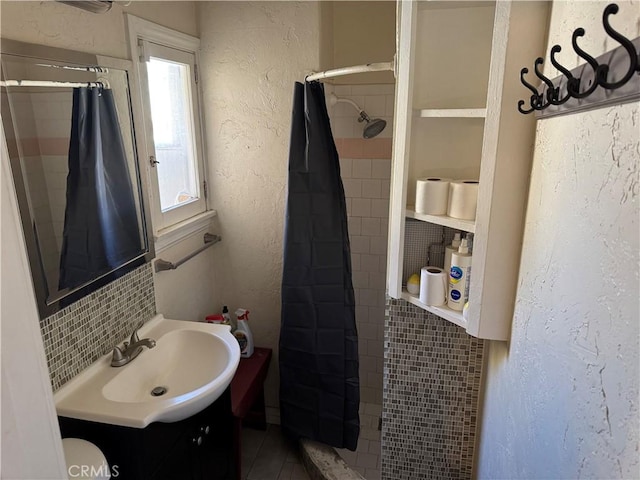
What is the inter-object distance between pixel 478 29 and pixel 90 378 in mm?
1721

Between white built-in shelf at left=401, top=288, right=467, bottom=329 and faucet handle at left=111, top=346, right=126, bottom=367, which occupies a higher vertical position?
white built-in shelf at left=401, top=288, right=467, bottom=329

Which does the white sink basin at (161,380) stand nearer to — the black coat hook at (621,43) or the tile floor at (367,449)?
the tile floor at (367,449)

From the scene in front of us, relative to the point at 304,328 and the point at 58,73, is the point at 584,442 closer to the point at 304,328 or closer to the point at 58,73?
the point at 304,328

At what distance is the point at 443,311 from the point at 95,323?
1.23 meters

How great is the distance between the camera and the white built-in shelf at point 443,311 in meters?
1.30

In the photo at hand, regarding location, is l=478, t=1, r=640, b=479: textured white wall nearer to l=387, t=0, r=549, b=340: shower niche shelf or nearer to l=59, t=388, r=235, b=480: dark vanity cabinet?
l=387, t=0, r=549, b=340: shower niche shelf

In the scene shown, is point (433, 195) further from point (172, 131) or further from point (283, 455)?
point (283, 455)

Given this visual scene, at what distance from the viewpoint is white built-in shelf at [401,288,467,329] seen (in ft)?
4.27

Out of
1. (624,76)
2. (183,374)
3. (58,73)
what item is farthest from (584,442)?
(58,73)

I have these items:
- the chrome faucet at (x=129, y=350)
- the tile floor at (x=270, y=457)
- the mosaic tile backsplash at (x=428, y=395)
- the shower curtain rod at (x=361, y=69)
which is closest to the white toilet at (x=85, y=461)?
the chrome faucet at (x=129, y=350)

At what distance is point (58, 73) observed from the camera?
4.55 ft

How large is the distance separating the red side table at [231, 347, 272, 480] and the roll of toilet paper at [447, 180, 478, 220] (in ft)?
4.45

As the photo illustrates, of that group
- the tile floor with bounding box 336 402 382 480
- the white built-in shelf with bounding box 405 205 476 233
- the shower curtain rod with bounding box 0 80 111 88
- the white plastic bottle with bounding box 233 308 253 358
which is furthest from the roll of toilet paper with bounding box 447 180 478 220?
the tile floor with bounding box 336 402 382 480

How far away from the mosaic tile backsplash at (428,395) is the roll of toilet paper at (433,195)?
0.42 metres
